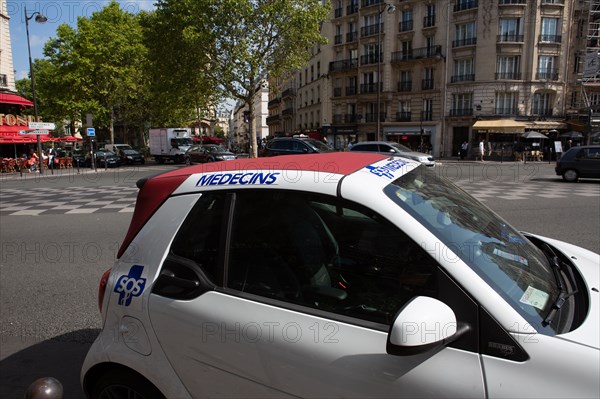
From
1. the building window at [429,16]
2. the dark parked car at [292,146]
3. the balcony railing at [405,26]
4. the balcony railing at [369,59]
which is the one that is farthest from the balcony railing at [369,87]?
the dark parked car at [292,146]

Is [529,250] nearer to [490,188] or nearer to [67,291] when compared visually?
[67,291]

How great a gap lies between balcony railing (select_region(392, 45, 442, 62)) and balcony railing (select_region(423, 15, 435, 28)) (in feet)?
7.41

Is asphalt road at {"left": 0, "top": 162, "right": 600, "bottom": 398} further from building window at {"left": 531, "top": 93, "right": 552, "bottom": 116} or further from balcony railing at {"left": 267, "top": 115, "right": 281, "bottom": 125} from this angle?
balcony railing at {"left": 267, "top": 115, "right": 281, "bottom": 125}

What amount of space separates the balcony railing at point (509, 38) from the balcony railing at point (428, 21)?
677 centimetres

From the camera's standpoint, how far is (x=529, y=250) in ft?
7.23

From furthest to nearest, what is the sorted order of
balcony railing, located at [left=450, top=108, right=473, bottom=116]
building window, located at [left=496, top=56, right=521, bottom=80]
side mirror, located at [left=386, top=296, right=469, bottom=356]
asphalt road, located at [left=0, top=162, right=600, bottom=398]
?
balcony railing, located at [left=450, top=108, right=473, bottom=116]
building window, located at [left=496, top=56, right=521, bottom=80]
asphalt road, located at [left=0, top=162, right=600, bottom=398]
side mirror, located at [left=386, top=296, right=469, bottom=356]

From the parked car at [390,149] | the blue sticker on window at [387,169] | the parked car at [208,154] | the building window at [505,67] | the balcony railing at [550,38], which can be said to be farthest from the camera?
the building window at [505,67]

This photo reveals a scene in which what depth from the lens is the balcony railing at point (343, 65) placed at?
47.1 metres

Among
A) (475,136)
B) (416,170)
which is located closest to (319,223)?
(416,170)

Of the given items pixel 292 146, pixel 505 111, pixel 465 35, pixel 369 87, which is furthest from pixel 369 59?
pixel 292 146

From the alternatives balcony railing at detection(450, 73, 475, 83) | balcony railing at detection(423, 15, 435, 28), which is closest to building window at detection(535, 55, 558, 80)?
balcony railing at detection(450, 73, 475, 83)

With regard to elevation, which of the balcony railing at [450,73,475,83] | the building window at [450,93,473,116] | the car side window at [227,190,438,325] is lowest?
the car side window at [227,190,438,325]

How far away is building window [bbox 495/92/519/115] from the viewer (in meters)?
38.3

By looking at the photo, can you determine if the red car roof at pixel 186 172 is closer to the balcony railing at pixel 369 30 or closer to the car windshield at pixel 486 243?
the car windshield at pixel 486 243
